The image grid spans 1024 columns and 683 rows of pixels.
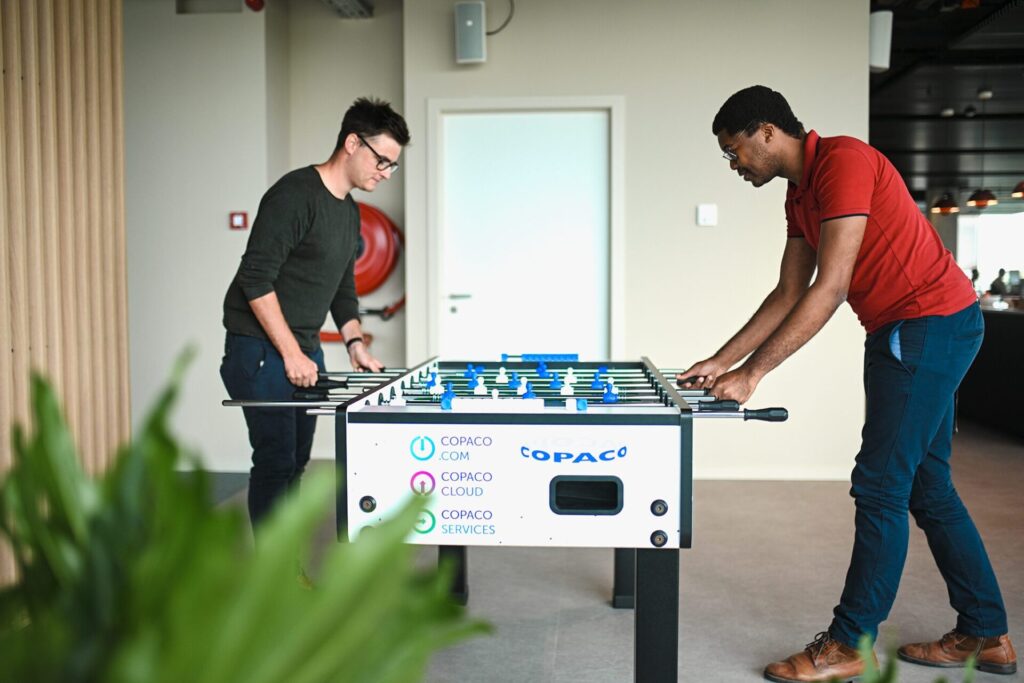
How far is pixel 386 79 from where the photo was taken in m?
5.52

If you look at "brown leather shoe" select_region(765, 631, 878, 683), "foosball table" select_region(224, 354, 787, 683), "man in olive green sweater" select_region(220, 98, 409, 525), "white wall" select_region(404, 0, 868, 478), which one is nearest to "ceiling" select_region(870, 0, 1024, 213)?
"white wall" select_region(404, 0, 868, 478)

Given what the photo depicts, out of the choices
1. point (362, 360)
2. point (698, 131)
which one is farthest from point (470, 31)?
point (362, 360)

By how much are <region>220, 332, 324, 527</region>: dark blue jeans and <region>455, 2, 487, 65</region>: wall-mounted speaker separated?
8.74 feet

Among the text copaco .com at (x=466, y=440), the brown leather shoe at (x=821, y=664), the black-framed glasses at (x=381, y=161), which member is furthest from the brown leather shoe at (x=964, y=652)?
the black-framed glasses at (x=381, y=161)

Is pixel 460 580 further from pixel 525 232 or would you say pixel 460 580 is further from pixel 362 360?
pixel 525 232

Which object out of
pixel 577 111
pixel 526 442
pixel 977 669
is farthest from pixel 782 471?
pixel 526 442

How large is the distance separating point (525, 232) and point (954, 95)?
25.1 ft

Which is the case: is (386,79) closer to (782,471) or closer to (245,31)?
(245,31)

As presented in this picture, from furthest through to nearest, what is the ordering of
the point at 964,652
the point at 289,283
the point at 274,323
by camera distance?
the point at 289,283 < the point at 274,323 < the point at 964,652

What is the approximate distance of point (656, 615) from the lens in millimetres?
2088

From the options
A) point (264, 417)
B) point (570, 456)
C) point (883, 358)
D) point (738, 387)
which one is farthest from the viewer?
point (264, 417)

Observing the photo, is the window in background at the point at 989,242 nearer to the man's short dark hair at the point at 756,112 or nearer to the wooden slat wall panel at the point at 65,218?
the man's short dark hair at the point at 756,112

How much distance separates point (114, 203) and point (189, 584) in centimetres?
323

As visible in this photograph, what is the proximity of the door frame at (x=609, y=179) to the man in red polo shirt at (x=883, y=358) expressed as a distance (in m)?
2.56
